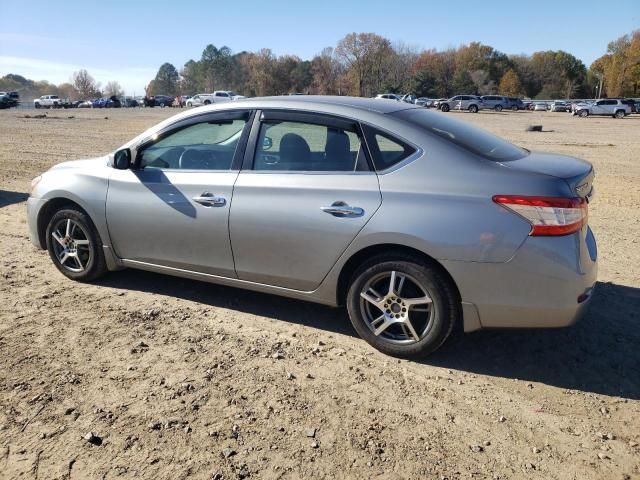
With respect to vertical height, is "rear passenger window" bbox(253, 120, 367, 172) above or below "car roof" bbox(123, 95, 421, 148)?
below

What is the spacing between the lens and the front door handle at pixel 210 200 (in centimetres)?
415

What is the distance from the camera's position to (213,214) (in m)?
4.19

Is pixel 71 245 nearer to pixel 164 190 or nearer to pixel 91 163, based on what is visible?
pixel 91 163

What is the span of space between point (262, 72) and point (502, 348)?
110463 mm

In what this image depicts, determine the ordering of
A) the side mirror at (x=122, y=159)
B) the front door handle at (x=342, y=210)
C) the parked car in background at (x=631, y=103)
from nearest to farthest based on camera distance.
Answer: the front door handle at (x=342, y=210)
the side mirror at (x=122, y=159)
the parked car in background at (x=631, y=103)

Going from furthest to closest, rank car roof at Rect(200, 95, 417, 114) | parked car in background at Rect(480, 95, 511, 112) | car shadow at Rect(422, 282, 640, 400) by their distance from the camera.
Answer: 1. parked car in background at Rect(480, 95, 511, 112)
2. car roof at Rect(200, 95, 417, 114)
3. car shadow at Rect(422, 282, 640, 400)

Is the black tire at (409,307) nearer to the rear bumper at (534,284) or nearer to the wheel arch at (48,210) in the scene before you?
the rear bumper at (534,284)

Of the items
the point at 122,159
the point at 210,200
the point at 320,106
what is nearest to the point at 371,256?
the point at 320,106

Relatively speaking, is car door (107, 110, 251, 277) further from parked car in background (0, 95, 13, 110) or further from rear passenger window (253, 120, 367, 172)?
parked car in background (0, 95, 13, 110)

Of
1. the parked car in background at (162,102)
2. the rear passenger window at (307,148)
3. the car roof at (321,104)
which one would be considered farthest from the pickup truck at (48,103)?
the rear passenger window at (307,148)

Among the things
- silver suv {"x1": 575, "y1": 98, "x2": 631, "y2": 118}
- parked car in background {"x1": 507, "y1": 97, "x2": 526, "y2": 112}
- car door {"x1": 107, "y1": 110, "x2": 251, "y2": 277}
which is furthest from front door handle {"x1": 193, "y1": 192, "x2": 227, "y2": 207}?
parked car in background {"x1": 507, "y1": 97, "x2": 526, "y2": 112}

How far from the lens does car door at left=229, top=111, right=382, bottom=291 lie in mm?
3730

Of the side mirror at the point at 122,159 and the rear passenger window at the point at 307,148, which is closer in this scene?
the rear passenger window at the point at 307,148

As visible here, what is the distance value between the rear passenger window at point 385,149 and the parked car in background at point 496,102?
203ft
